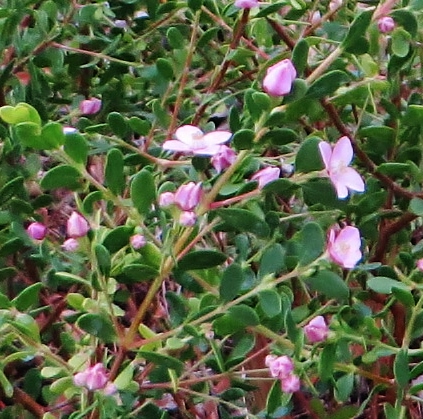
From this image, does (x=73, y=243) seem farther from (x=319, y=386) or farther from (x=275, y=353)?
(x=319, y=386)

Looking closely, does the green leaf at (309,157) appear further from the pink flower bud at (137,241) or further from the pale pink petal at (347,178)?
the pink flower bud at (137,241)

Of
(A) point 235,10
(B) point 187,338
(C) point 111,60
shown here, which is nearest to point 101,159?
(C) point 111,60

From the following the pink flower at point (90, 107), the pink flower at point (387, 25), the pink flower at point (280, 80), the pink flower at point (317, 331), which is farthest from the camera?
the pink flower at point (90, 107)

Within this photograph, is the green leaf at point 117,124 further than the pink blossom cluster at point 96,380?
Yes

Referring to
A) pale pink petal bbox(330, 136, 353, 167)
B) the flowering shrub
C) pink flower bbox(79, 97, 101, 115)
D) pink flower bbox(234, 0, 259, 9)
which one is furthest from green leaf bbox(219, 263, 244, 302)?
pink flower bbox(79, 97, 101, 115)

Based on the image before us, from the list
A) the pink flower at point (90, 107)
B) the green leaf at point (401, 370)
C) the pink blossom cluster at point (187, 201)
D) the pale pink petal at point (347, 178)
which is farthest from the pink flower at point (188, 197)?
the pink flower at point (90, 107)

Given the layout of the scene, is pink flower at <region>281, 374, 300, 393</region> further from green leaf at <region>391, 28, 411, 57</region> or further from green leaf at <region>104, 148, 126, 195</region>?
green leaf at <region>391, 28, 411, 57</region>
